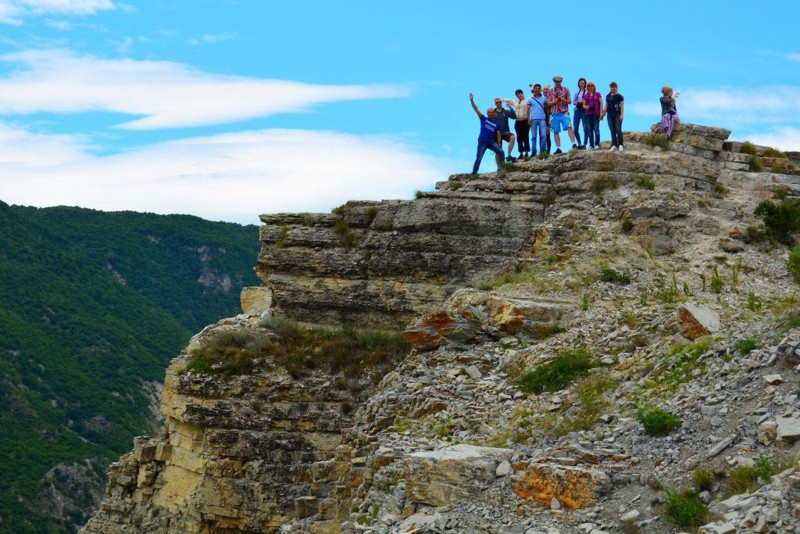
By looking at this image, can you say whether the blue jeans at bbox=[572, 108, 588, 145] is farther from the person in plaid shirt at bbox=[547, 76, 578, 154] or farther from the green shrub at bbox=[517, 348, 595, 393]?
the green shrub at bbox=[517, 348, 595, 393]

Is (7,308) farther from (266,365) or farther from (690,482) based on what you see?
(690,482)

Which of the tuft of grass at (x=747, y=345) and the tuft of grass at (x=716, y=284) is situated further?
the tuft of grass at (x=716, y=284)

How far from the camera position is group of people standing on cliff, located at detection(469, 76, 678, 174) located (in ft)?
86.8

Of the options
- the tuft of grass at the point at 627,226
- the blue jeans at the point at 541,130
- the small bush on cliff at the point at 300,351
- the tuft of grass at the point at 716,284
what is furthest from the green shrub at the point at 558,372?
the blue jeans at the point at 541,130

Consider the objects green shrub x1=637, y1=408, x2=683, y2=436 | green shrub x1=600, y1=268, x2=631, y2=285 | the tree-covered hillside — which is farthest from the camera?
the tree-covered hillside

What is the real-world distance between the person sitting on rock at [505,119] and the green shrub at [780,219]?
5.61 meters

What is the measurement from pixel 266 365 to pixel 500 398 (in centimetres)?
728

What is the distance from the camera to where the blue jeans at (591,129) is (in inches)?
1059

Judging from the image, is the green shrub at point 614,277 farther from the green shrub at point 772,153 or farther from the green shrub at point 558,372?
the green shrub at point 772,153

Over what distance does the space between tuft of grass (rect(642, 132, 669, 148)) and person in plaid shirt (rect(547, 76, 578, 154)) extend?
5.41 ft

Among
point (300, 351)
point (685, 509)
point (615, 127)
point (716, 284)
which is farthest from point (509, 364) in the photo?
point (615, 127)

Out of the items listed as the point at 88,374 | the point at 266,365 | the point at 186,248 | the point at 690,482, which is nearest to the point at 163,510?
the point at 266,365

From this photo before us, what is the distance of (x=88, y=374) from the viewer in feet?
198

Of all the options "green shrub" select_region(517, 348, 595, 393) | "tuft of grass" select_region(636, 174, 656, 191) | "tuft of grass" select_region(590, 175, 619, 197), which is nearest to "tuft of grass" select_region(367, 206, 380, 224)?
"tuft of grass" select_region(590, 175, 619, 197)
